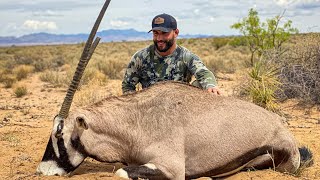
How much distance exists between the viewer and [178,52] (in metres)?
7.38

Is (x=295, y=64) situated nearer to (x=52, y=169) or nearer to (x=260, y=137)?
(x=260, y=137)

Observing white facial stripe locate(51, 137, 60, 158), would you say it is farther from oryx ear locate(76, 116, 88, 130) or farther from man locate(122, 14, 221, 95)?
man locate(122, 14, 221, 95)

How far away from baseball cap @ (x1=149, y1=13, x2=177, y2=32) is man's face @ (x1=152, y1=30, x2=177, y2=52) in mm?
108

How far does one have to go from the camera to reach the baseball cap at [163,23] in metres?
6.77

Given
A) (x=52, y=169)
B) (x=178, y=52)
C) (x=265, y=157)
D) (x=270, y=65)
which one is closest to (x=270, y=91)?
(x=270, y=65)

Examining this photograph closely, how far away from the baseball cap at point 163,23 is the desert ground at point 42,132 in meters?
2.20

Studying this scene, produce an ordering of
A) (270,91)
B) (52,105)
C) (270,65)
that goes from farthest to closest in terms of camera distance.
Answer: (52,105) < (270,65) < (270,91)

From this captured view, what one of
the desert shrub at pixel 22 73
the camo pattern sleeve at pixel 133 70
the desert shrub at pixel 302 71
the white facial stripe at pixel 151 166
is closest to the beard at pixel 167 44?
the camo pattern sleeve at pixel 133 70

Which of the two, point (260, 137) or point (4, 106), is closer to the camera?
point (260, 137)

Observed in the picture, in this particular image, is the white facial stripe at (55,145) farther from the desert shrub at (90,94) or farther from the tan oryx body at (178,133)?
the desert shrub at (90,94)

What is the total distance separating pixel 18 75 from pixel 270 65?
48.2 ft

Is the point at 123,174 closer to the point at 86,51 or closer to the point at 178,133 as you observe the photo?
the point at 178,133

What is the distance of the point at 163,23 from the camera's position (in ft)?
22.2

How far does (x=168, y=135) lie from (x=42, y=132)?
14.9 ft
